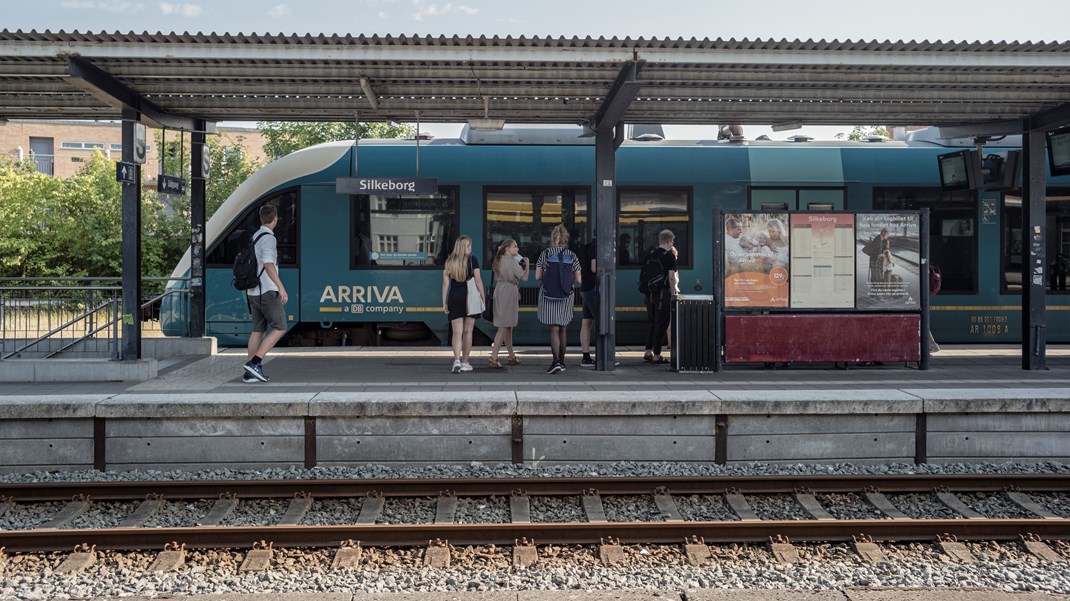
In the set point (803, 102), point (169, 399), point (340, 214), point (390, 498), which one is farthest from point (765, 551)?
point (340, 214)

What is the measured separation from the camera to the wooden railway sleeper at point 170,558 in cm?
545

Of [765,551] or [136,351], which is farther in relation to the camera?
[136,351]

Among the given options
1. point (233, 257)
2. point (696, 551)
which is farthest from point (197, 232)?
point (696, 551)

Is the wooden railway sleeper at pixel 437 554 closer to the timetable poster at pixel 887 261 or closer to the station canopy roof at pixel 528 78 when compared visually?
the station canopy roof at pixel 528 78

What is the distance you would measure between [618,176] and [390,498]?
743cm

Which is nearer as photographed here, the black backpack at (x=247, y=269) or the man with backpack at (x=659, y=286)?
the black backpack at (x=247, y=269)

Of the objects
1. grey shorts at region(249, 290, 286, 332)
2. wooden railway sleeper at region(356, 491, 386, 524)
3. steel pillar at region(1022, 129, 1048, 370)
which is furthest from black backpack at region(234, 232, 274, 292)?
steel pillar at region(1022, 129, 1048, 370)

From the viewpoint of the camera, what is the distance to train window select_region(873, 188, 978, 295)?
43.5ft

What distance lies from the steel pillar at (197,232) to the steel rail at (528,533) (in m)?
6.59

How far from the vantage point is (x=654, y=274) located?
11.3 metres

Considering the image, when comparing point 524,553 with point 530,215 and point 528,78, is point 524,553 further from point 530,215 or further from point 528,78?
point 530,215

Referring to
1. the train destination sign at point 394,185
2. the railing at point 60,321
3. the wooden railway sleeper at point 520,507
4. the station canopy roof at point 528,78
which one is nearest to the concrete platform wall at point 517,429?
the wooden railway sleeper at point 520,507

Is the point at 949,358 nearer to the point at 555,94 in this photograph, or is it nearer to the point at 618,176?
the point at 618,176

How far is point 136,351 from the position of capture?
9.75 meters
